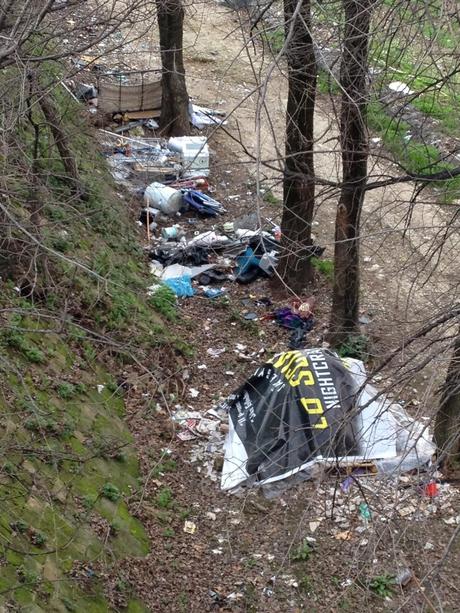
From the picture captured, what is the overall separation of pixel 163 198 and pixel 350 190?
4627 millimetres

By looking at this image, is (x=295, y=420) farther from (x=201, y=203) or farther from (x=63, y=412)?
(x=201, y=203)

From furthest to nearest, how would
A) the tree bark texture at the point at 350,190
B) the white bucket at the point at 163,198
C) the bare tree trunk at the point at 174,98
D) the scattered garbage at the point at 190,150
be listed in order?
the bare tree trunk at the point at 174,98
the scattered garbage at the point at 190,150
the white bucket at the point at 163,198
the tree bark texture at the point at 350,190

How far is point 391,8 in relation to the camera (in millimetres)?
4438

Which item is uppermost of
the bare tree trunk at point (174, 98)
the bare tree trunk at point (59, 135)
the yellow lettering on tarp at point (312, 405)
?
the bare tree trunk at point (59, 135)

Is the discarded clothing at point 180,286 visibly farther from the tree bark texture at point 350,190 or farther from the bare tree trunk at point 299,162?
the tree bark texture at point 350,190

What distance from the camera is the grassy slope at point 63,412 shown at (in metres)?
4.70

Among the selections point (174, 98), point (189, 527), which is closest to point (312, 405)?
point (189, 527)

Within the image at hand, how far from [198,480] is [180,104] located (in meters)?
7.91

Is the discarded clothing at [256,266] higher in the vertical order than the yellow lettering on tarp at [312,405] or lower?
lower

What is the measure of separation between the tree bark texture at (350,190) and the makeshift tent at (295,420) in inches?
17.0

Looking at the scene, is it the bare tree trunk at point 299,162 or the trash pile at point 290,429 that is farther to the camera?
the bare tree trunk at point 299,162

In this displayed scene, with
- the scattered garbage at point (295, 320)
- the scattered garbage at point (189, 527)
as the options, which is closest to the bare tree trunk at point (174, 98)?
the scattered garbage at point (295, 320)

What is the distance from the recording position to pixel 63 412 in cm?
621

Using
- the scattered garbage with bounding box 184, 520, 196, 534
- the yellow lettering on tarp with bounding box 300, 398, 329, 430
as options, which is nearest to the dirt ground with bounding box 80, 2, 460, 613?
the scattered garbage with bounding box 184, 520, 196, 534
